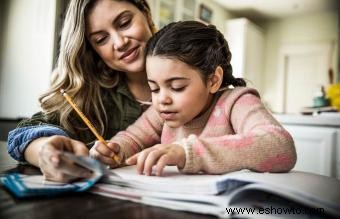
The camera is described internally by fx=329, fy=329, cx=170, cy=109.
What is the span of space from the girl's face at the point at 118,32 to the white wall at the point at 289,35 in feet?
15.3

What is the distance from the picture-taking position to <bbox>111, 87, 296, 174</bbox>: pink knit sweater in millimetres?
517

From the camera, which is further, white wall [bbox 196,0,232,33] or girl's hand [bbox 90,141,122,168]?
white wall [bbox 196,0,232,33]

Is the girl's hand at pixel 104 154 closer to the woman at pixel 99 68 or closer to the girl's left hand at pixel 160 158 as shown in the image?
the girl's left hand at pixel 160 158

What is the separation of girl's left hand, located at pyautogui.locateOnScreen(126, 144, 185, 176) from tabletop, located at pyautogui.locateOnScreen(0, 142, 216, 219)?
0.27ft

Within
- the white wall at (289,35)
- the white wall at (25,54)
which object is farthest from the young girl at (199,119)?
the white wall at (289,35)

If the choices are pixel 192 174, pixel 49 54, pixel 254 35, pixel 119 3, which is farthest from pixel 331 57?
pixel 192 174

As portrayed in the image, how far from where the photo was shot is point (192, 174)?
51cm

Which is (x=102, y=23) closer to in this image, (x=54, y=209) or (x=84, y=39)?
(x=84, y=39)

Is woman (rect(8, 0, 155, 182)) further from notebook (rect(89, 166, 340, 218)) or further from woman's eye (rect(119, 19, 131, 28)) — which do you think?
notebook (rect(89, 166, 340, 218))

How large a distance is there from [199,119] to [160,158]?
0.30 m

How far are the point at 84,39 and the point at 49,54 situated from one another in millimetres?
861

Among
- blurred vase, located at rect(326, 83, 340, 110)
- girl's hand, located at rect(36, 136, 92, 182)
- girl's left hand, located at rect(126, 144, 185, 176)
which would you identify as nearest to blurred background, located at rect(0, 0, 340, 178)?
blurred vase, located at rect(326, 83, 340, 110)

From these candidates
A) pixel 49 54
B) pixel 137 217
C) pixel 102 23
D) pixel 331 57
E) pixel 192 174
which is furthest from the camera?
pixel 331 57

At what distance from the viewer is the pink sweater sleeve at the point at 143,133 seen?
0.80 metres
